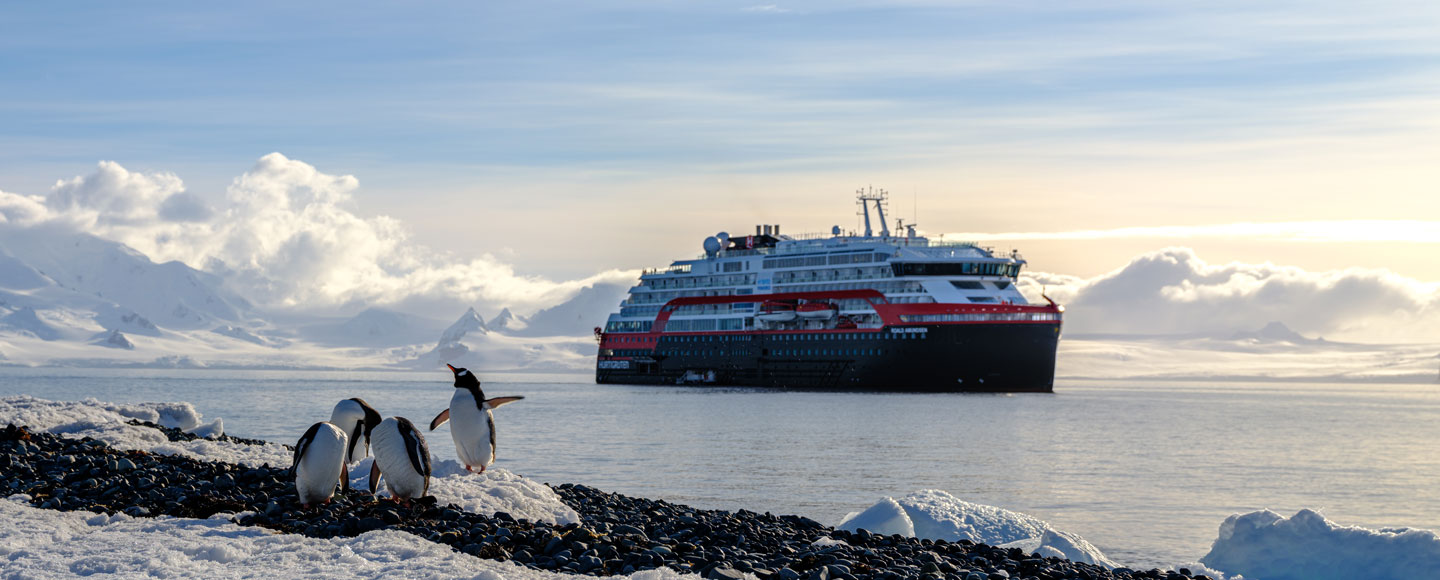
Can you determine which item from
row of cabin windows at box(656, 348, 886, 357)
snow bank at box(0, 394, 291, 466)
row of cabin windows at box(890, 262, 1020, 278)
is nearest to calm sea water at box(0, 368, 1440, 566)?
snow bank at box(0, 394, 291, 466)

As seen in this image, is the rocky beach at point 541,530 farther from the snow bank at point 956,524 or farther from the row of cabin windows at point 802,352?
the row of cabin windows at point 802,352

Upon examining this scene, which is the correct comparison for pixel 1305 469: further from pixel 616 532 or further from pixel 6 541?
pixel 6 541

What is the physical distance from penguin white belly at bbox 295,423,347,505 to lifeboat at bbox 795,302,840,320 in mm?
64923

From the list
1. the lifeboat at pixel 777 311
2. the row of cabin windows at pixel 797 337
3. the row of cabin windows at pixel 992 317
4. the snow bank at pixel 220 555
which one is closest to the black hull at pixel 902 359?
the row of cabin windows at pixel 797 337

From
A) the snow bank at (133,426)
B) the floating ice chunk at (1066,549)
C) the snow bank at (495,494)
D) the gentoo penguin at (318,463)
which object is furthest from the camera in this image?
the snow bank at (133,426)

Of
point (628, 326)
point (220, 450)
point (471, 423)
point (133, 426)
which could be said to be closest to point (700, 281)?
point (628, 326)

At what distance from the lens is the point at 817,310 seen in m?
76.6

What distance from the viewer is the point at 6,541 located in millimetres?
10055

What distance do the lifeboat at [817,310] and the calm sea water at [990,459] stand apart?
1541 centimetres

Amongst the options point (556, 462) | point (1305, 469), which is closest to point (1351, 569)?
point (556, 462)

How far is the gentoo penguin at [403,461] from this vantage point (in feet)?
39.5

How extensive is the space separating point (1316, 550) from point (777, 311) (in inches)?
2543

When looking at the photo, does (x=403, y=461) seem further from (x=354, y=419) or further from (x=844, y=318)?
(x=844, y=318)

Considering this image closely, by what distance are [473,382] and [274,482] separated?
8.01ft
